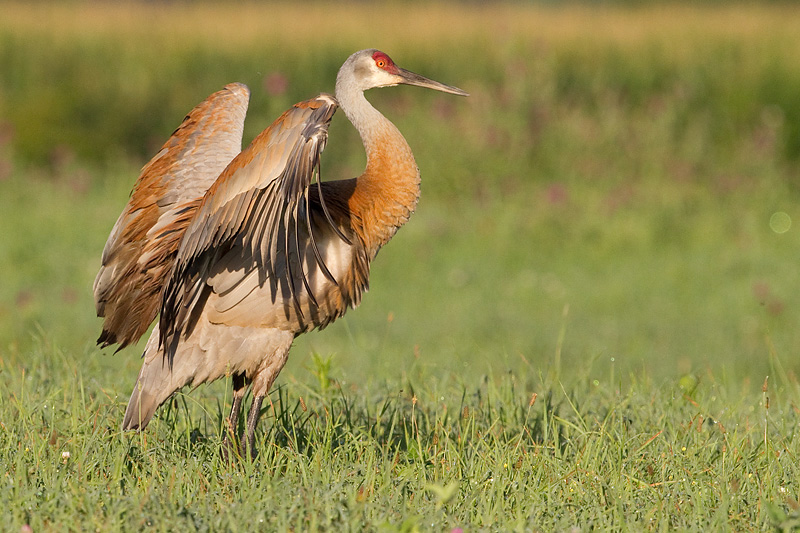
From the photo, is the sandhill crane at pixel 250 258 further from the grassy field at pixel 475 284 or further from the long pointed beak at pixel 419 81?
the grassy field at pixel 475 284

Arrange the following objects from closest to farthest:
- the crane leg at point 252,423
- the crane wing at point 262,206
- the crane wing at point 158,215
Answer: the crane wing at point 262,206 < the crane leg at point 252,423 < the crane wing at point 158,215

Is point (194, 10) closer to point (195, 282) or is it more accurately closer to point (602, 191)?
point (602, 191)

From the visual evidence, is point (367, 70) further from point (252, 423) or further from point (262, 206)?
point (252, 423)

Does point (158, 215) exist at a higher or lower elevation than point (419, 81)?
lower

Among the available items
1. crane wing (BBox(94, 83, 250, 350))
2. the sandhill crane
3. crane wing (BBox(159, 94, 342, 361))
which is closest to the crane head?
the sandhill crane

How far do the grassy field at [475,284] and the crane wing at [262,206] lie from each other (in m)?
0.61

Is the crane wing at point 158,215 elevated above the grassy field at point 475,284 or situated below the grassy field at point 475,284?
above

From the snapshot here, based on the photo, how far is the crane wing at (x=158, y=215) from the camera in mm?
4254

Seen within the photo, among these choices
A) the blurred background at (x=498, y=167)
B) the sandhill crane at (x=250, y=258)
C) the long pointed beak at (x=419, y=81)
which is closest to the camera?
the sandhill crane at (x=250, y=258)

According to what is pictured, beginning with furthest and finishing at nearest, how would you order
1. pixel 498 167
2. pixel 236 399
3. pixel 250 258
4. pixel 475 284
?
pixel 498 167
pixel 475 284
pixel 236 399
pixel 250 258

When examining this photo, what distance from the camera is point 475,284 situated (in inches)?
354

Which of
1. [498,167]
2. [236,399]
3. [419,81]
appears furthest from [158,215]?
[498,167]

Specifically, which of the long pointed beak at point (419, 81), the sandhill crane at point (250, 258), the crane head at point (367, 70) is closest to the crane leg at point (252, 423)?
the sandhill crane at point (250, 258)

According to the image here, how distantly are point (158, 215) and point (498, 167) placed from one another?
7.34 m
